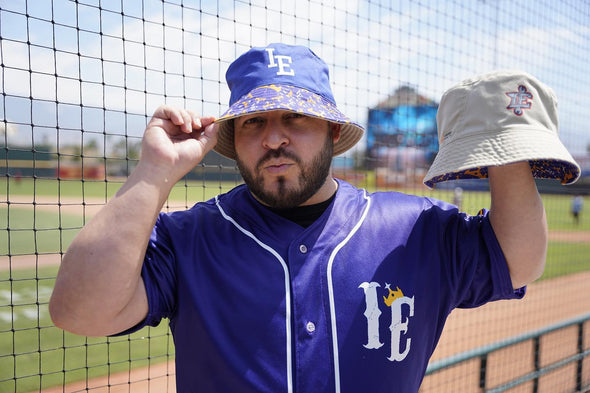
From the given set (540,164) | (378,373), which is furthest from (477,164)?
(378,373)

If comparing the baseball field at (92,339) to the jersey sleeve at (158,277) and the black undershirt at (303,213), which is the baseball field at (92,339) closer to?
the jersey sleeve at (158,277)

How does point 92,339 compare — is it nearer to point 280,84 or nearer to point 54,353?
point 54,353

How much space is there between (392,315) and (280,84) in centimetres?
75

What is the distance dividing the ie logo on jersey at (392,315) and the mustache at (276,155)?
1.35 feet

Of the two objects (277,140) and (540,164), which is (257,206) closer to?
(277,140)

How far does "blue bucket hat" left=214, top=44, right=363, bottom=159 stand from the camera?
4.12 feet

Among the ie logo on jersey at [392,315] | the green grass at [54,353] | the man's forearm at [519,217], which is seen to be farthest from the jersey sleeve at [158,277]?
the green grass at [54,353]

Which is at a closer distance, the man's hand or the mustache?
the man's hand

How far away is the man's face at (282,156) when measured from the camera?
4.16 ft

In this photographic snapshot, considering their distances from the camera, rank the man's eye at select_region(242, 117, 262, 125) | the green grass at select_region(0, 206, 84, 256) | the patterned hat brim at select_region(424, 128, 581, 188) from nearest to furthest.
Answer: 1. the patterned hat brim at select_region(424, 128, 581, 188)
2. the man's eye at select_region(242, 117, 262, 125)
3. the green grass at select_region(0, 206, 84, 256)

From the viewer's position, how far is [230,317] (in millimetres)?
1175

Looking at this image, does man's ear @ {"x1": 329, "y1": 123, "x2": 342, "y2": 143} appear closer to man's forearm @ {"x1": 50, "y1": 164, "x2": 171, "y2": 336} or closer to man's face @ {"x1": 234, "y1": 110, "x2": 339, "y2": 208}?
man's face @ {"x1": 234, "y1": 110, "x2": 339, "y2": 208}

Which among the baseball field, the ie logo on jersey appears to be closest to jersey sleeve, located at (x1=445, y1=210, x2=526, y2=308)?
the ie logo on jersey

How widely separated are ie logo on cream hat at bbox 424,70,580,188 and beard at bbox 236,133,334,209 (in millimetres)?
338
